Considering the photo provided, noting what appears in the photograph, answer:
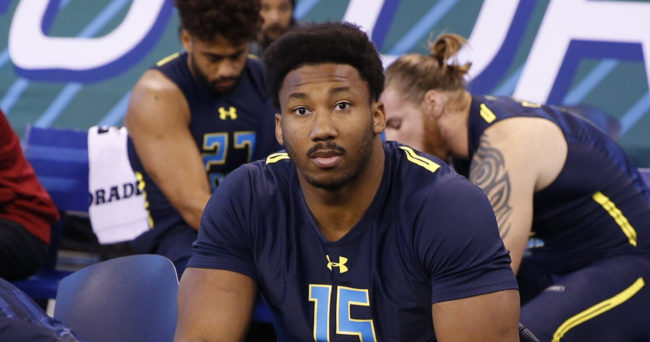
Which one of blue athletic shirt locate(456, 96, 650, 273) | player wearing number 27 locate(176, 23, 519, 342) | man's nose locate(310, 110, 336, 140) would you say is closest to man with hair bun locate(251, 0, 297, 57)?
blue athletic shirt locate(456, 96, 650, 273)

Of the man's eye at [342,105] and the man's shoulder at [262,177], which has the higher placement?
the man's eye at [342,105]

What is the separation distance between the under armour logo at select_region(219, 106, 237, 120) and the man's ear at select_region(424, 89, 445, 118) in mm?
931

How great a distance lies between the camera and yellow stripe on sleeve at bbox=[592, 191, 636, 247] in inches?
122

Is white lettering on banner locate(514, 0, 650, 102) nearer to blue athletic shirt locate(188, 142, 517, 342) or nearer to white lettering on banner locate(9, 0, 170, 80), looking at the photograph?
white lettering on banner locate(9, 0, 170, 80)

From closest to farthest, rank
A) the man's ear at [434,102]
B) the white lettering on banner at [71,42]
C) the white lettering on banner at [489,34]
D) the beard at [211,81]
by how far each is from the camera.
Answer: the man's ear at [434,102] < the beard at [211,81] < the white lettering on banner at [489,34] < the white lettering on banner at [71,42]

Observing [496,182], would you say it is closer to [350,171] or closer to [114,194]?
[350,171]

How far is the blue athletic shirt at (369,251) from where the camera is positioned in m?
2.04

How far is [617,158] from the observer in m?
3.15

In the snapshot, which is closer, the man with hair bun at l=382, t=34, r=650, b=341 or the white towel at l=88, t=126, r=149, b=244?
the man with hair bun at l=382, t=34, r=650, b=341

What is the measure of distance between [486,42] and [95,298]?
253 cm

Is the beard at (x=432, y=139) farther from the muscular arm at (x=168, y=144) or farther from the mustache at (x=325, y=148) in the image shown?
the mustache at (x=325, y=148)

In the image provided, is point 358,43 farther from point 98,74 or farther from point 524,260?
point 98,74

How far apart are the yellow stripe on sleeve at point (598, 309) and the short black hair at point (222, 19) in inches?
67.1

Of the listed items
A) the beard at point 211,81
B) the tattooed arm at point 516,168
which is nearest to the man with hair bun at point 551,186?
the tattooed arm at point 516,168
